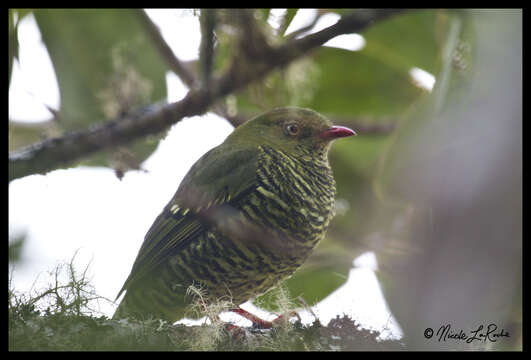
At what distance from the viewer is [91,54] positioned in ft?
15.0

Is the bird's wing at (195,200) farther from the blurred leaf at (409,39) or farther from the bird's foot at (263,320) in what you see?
the blurred leaf at (409,39)

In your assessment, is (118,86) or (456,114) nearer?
(456,114)

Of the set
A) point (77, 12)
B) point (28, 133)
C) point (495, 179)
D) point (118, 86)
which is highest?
point (77, 12)

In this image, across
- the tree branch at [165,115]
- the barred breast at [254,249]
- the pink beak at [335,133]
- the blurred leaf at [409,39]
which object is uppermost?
the blurred leaf at [409,39]

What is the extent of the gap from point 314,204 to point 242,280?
504 millimetres

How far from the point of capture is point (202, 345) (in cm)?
216

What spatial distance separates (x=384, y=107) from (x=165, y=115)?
325cm

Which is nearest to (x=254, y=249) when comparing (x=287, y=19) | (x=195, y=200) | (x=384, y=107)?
(x=195, y=200)

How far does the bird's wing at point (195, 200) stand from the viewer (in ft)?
9.44

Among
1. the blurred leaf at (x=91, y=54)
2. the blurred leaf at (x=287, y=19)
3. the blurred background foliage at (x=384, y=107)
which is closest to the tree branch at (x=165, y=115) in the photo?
the blurred background foliage at (x=384, y=107)

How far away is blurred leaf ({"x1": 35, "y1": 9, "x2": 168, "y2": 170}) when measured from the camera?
4.43 metres

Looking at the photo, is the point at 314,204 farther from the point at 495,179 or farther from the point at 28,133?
the point at 28,133

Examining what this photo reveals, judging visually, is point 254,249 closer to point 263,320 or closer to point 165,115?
point 263,320
